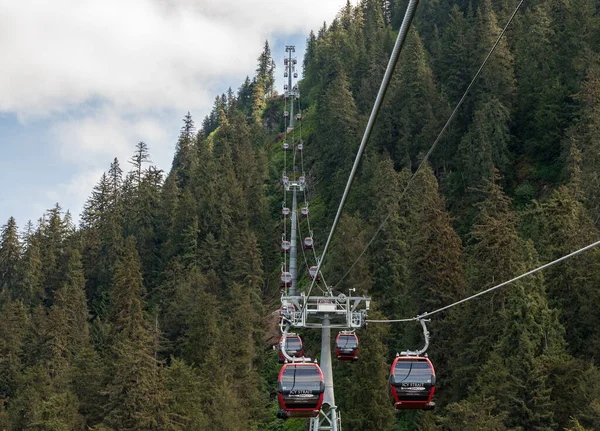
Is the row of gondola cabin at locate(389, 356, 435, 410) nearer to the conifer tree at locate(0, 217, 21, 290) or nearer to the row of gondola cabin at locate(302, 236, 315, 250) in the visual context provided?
the row of gondola cabin at locate(302, 236, 315, 250)

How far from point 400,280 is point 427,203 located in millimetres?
5877

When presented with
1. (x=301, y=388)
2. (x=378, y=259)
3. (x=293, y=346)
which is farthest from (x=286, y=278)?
(x=301, y=388)

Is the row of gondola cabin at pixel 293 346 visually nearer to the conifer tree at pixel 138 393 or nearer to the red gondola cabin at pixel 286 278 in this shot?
the conifer tree at pixel 138 393

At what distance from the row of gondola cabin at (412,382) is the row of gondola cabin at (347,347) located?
939cm

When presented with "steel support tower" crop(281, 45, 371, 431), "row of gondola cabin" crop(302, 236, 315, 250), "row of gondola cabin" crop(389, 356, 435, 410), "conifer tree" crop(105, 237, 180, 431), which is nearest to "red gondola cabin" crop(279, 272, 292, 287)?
"row of gondola cabin" crop(302, 236, 315, 250)

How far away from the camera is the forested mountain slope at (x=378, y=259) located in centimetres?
3309

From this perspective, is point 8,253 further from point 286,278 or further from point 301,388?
point 301,388

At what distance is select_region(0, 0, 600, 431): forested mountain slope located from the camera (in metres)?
33.1

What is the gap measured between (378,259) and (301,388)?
2767cm

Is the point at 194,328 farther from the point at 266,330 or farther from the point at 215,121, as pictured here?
the point at 215,121

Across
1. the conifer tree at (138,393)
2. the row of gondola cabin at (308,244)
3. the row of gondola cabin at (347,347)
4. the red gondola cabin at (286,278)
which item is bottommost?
the conifer tree at (138,393)

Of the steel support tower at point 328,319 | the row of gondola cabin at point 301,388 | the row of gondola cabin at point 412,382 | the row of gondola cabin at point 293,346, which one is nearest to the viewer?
the row of gondola cabin at point 412,382

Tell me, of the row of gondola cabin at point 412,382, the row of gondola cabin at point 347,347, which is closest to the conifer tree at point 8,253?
the row of gondola cabin at point 347,347

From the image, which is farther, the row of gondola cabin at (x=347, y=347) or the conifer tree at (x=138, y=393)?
the conifer tree at (x=138, y=393)
